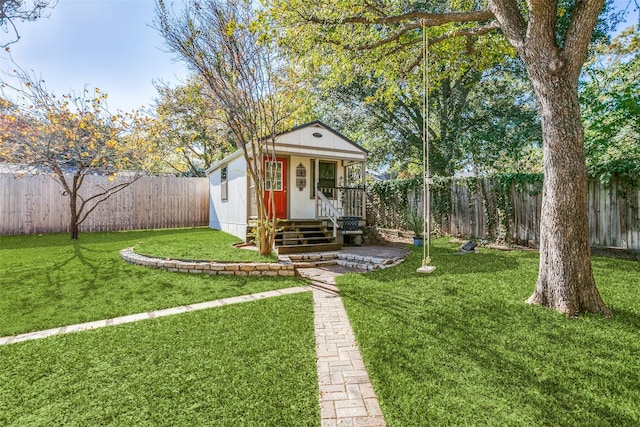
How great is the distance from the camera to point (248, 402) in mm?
2002

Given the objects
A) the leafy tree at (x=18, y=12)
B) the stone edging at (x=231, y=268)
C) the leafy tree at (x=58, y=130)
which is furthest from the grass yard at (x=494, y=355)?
the leafy tree at (x=58, y=130)

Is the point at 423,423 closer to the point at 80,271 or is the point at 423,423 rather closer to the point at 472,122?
the point at 80,271

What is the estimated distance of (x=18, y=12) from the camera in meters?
4.76

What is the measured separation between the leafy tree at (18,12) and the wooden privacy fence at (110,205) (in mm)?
6799

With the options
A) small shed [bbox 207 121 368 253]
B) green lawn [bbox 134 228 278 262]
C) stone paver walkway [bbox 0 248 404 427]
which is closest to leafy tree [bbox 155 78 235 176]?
small shed [bbox 207 121 368 253]

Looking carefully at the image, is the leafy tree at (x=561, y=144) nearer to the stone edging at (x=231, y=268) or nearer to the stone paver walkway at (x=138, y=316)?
the stone paver walkway at (x=138, y=316)

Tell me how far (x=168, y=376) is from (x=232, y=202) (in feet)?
26.6

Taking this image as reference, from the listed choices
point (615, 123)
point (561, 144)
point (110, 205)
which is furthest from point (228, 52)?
point (110, 205)

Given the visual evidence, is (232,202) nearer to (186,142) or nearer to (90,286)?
(90,286)

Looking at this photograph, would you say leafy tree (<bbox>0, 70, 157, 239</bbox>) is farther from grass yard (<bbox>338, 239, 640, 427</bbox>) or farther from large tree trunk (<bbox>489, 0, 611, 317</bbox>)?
large tree trunk (<bbox>489, 0, 611, 317</bbox>)

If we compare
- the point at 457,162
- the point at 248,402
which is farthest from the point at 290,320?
the point at 457,162

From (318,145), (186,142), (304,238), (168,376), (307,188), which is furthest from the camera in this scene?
(186,142)

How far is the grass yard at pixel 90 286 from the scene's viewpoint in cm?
360

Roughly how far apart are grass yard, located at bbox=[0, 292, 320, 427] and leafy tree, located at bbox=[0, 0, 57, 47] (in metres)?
4.78
